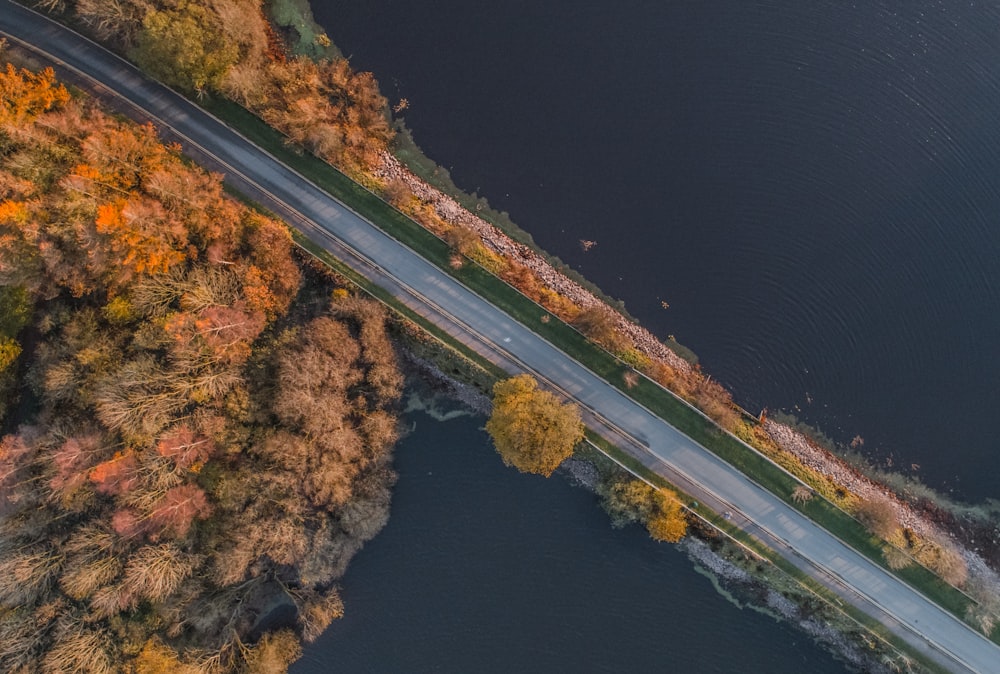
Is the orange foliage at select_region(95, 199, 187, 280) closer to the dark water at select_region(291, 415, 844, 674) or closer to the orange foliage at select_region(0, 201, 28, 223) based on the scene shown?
the orange foliage at select_region(0, 201, 28, 223)

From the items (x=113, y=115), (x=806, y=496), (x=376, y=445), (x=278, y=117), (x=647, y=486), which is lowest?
(x=376, y=445)

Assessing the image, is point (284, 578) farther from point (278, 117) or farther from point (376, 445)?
point (278, 117)

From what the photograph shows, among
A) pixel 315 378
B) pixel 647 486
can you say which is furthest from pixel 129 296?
pixel 647 486

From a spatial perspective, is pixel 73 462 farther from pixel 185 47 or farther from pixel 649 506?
pixel 649 506

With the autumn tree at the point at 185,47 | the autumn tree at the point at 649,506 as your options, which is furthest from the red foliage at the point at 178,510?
the autumn tree at the point at 649,506

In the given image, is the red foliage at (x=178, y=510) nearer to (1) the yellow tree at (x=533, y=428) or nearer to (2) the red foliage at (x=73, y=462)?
(2) the red foliage at (x=73, y=462)
